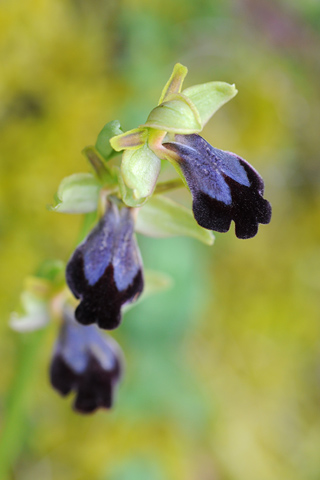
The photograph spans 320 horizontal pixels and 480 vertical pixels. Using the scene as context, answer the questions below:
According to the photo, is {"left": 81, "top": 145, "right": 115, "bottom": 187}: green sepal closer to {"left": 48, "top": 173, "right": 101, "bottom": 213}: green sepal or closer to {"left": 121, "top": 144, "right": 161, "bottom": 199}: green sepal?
{"left": 48, "top": 173, "right": 101, "bottom": 213}: green sepal

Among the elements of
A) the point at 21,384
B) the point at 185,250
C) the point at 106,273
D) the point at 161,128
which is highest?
the point at 161,128

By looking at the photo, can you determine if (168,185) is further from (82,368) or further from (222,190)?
(82,368)

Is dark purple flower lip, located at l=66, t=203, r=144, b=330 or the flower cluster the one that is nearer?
the flower cluster

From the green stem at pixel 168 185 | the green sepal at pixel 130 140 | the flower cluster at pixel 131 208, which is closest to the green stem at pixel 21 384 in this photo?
the flower cluster at pixel 131 208

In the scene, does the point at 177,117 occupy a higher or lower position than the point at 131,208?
higher

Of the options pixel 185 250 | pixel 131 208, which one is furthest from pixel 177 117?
pixel 185 250

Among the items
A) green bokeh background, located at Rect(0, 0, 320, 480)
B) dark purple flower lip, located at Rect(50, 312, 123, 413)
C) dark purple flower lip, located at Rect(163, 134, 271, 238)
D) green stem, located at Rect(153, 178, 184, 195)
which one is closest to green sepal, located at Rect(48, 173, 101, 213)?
green stem, located at Rect(153, 178, 184, 195)
